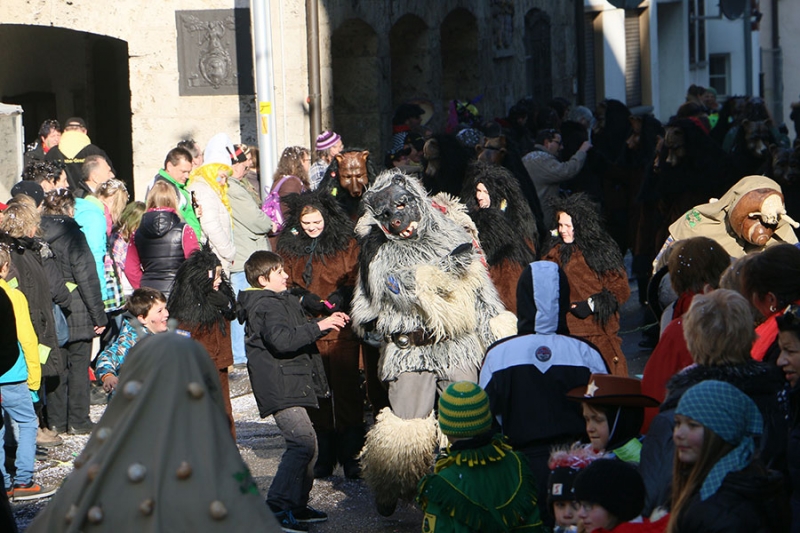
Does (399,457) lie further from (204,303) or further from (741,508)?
(741,508)

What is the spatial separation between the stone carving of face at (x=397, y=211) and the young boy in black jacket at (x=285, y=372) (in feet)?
1.85

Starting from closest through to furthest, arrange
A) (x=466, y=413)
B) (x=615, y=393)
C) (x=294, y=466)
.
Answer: (x=615, y=393) → (x=466, y=413) → (x=294, y=466)

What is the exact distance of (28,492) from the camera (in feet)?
24.8

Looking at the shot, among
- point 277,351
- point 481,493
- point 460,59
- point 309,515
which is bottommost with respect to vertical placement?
point 309,515

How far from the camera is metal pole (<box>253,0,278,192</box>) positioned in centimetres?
1279

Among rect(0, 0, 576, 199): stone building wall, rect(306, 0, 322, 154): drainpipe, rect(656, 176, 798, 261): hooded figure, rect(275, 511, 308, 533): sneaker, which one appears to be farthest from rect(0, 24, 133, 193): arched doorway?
rect(275, 511, 308, 533): sneaker

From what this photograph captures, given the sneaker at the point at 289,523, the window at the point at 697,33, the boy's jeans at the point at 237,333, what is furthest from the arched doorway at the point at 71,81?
the window at the point at 697,33

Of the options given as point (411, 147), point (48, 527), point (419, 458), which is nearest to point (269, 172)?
point (411, 147)

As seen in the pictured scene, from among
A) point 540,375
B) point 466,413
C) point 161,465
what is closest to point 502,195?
point 540,375

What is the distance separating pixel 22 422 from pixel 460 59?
13587 millimetres

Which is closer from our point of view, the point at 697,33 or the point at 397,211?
the point at 397,211

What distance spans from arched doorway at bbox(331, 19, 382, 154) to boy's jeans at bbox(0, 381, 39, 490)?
9111 millimetres

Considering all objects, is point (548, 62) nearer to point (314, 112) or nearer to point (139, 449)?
point (314, 112)

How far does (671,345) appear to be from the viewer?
533 centimetres
